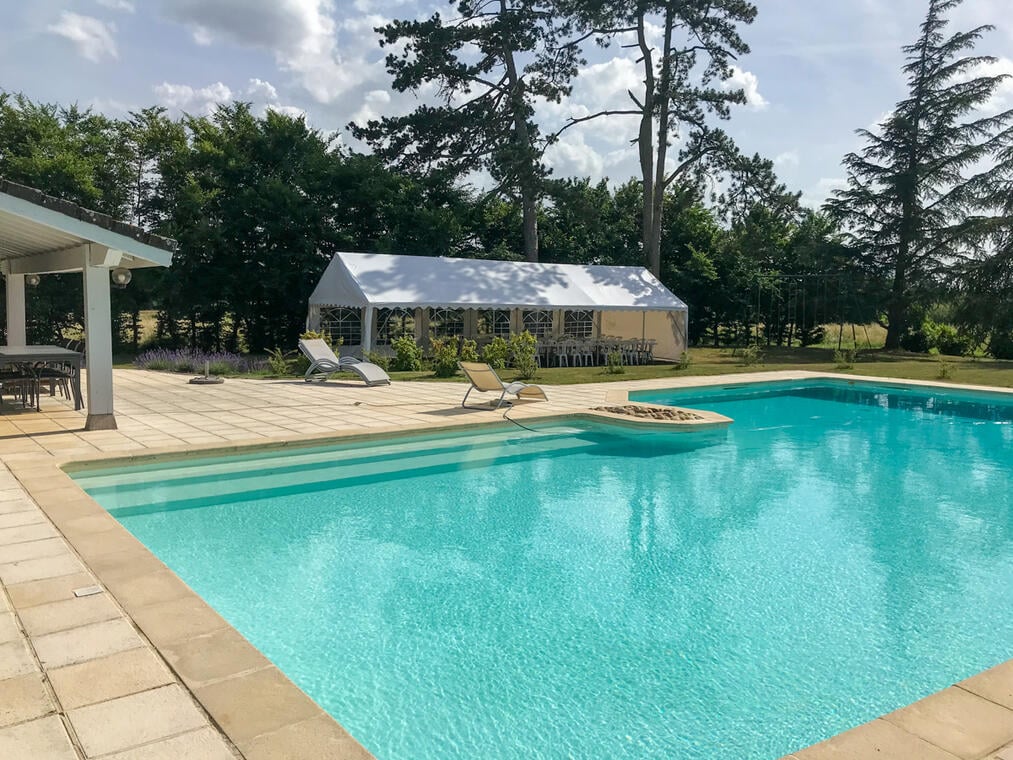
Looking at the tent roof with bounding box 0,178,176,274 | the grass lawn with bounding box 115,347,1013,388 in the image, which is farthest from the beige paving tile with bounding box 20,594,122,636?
the grass lawn with bounding box 115,347,1013,388

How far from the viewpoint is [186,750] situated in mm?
2256

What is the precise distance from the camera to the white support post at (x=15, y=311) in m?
11.2

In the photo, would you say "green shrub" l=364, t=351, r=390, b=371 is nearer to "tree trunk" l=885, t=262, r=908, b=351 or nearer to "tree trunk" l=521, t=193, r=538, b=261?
"tree trunk" l=521, t=193, r=538, b=261

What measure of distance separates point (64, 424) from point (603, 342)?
1295cm

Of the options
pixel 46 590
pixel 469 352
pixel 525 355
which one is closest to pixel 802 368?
pixel 525 355

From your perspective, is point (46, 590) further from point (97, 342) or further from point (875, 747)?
point (97, 342)

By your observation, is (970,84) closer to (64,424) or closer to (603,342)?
(603,342)

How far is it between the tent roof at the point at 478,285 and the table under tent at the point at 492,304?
2 centimetres

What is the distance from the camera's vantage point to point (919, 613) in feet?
13.9

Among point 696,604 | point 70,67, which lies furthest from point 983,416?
point 70,67

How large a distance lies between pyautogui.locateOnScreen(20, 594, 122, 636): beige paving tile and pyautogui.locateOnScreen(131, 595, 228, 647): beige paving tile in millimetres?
133

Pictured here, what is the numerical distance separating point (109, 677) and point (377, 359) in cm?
1266

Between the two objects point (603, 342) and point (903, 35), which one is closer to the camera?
point (603, 342)

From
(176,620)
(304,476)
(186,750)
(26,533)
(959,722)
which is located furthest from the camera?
(304,476)
